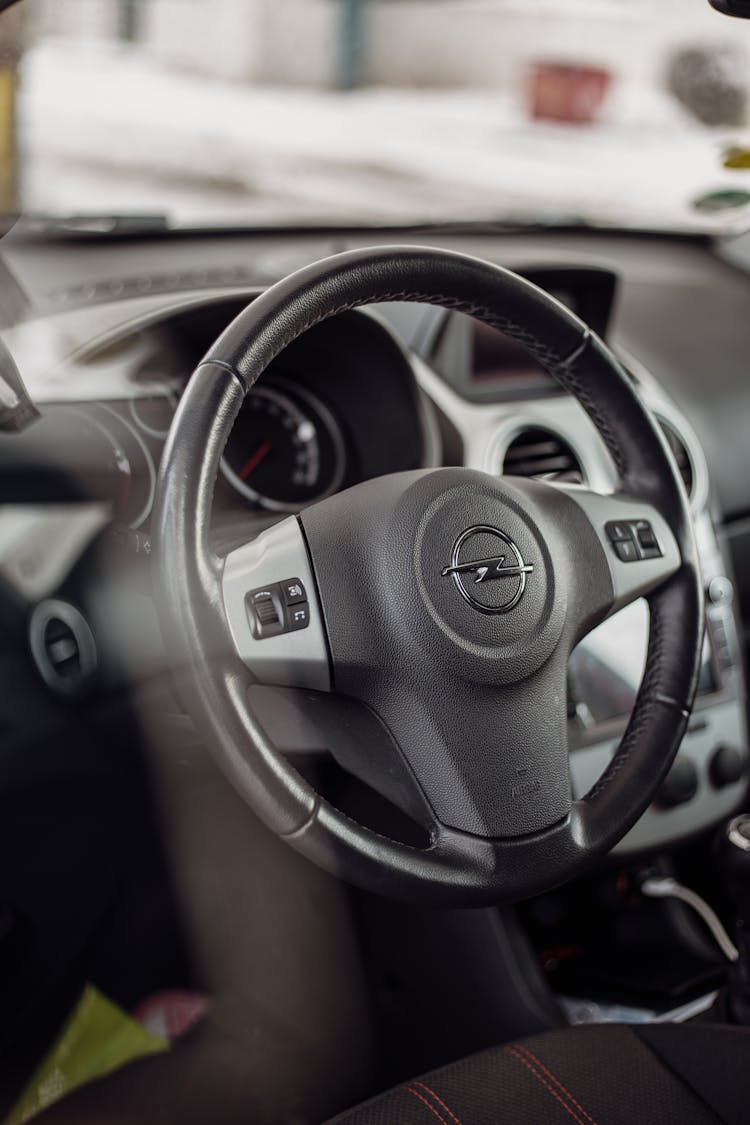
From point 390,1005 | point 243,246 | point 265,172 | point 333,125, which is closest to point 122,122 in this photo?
point 333,125

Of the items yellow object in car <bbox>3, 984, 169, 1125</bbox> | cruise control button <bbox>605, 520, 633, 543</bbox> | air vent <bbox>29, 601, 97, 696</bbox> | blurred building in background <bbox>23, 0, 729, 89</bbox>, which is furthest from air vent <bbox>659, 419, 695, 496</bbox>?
blurred building in background <bbox>23, 0, 729, 89</bbox>

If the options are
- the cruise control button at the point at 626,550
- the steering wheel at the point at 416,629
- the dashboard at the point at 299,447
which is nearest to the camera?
the steering wheel at the point at 416,629

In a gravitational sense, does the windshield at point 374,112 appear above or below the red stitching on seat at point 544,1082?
above

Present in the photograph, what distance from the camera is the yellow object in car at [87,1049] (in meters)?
1.77

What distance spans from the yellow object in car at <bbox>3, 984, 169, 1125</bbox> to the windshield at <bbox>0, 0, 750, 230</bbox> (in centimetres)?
124

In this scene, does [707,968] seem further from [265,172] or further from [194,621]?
[265,172]

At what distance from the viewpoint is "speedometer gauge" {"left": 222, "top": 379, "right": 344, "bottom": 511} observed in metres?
1.48

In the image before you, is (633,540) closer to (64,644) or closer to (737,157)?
(64,644)

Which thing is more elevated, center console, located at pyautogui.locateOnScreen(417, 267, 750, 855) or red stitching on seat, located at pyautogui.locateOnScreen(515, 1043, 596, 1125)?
center console, located at pyautogui.locateOnScreen(417, 267, 750, 855)

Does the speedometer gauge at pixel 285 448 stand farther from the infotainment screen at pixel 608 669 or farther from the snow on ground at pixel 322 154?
the snow on ground at pixel 322 154

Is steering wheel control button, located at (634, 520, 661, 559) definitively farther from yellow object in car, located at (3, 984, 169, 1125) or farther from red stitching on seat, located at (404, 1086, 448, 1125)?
yellow object in car, located at (3, 984, 169, 1125)

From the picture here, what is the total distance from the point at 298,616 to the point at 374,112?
741 centimetres

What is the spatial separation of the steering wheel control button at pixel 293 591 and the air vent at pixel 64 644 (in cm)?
65

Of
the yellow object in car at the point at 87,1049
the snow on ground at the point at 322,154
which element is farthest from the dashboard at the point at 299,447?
the yellow object in car at the point at 87,1049
